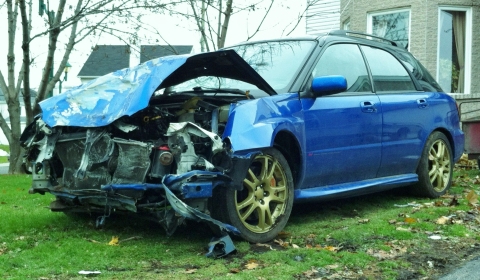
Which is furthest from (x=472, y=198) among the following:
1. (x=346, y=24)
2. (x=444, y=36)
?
(x=346, y=24)

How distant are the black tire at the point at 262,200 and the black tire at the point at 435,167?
2.55 metres

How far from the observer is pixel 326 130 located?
6484 mm

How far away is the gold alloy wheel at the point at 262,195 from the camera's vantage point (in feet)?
18.7

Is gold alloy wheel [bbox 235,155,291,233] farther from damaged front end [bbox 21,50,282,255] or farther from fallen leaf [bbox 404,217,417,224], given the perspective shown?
fallen leaf [bbox 404,217,417,224]

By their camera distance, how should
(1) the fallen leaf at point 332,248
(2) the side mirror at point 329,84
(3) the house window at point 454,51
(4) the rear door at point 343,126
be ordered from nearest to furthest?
(1) the fallen leaf at point 332,248, (2) the side mirror at point 329,84, (4) the rear door at point 343,126, (3) the house window at point 454,51

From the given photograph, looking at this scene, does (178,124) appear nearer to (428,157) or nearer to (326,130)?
(326,130)

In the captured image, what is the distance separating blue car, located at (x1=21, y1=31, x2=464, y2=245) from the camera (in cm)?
536

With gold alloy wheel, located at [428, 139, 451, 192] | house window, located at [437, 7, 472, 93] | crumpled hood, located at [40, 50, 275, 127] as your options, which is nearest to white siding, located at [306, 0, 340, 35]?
house window, located at [437, 7, 472, 93]

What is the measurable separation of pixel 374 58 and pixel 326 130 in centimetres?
157

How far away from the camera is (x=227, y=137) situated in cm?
543

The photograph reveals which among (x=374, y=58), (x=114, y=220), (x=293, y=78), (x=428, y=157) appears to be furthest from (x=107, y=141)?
(x=428, y=157)

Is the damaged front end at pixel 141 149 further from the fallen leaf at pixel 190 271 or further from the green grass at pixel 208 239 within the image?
the fallen leaf at pixel 190 271

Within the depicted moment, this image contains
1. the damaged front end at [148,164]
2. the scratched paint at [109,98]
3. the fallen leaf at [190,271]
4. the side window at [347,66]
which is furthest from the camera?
the side window at [347,66]

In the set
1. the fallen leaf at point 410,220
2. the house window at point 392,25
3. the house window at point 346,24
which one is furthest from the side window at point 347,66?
the house window at point 346,24
